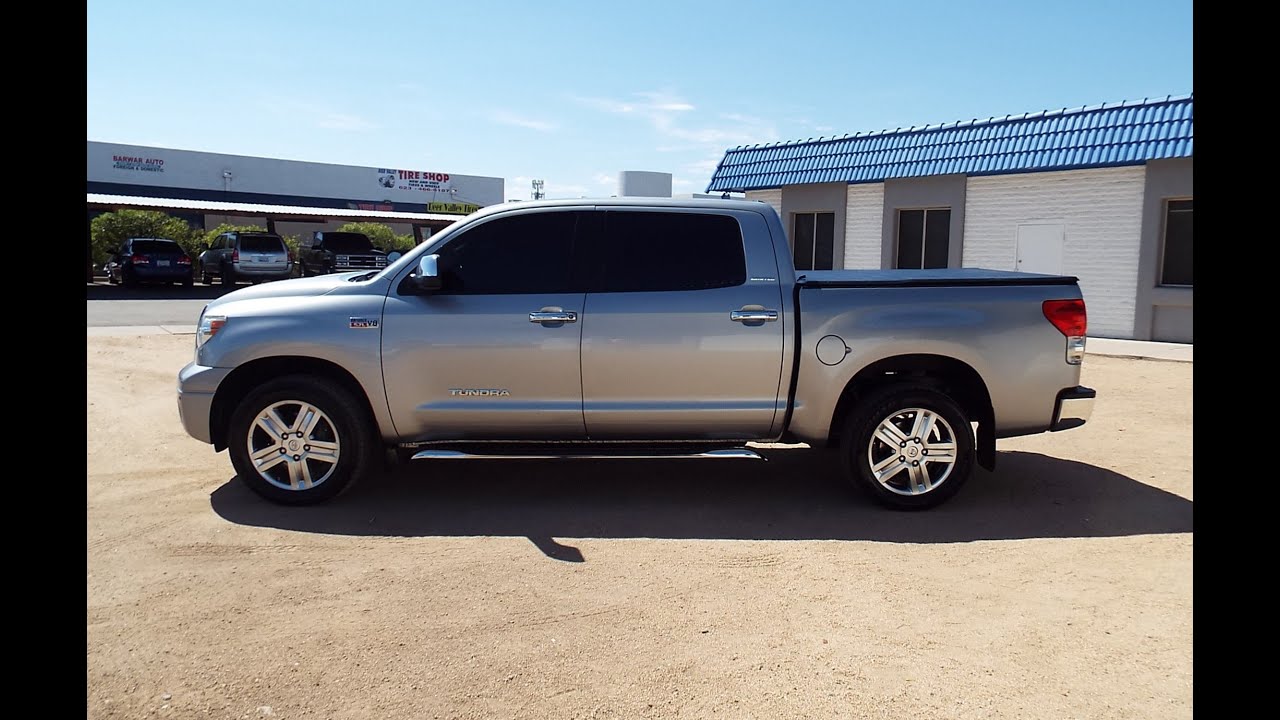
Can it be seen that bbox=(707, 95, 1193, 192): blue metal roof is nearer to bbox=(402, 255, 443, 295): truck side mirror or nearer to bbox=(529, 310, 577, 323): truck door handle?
bbox=(529, 310, 577, 323): truck door handle

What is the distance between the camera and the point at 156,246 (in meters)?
29.5

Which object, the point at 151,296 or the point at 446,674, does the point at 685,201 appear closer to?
the point at 446,674

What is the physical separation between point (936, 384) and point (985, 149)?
14.7 m

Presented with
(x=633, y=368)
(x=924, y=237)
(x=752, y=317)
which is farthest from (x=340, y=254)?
(x=752, y=317)

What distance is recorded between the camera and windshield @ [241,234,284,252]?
29.8 meters

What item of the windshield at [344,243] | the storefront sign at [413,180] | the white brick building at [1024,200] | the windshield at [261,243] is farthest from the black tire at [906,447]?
the storefront sign at [413,180]

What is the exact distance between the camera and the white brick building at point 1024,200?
17000 millimetres

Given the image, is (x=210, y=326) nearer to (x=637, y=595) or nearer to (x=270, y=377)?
(x=270, y=377)

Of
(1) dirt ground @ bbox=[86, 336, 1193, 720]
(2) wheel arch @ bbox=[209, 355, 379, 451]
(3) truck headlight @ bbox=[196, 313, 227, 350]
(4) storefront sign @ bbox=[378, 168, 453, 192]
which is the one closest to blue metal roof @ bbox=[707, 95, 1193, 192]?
(1) dirt ground @ bbox=[86, 336, 1193, 720]

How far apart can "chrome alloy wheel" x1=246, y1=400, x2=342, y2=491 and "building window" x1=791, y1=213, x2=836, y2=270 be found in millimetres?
17483

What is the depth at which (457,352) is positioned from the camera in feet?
19.3

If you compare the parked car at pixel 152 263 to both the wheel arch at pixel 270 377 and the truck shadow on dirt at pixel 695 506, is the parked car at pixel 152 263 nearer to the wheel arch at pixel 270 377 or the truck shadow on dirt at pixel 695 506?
the truck shadow on dirt at pixel 695 506
